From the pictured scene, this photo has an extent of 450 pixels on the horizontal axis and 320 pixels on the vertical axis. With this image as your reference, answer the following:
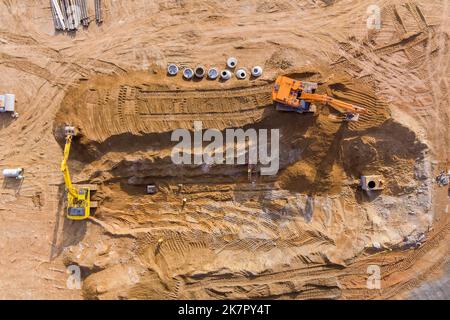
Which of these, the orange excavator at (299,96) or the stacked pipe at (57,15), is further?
the stacked pipe at (57,15)

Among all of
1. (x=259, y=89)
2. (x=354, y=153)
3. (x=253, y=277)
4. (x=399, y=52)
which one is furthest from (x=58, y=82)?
(x=399, y=52)

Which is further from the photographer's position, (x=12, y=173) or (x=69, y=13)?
(x=69, y=13)

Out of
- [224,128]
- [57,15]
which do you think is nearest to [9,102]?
[57,15]

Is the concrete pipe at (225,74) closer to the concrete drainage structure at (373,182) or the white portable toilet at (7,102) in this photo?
the concrete drainage structure at (373,182)

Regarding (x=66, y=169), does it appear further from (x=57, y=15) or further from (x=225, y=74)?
(x=225, y=74)

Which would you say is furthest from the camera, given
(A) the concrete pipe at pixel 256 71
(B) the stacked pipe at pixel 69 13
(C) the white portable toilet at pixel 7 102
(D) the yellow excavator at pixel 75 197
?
(B) the stacked pipe at pixel 69 13

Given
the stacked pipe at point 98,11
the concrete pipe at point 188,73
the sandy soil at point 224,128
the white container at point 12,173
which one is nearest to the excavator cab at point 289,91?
the sandy soil at point 224,128

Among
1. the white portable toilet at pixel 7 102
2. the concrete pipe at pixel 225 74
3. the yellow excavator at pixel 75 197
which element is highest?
the concrete pipe at pixel 225 74
